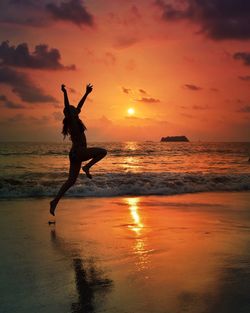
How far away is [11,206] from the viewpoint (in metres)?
11.5

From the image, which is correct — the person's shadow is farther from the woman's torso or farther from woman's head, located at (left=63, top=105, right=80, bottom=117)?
woman's head, located at (left=63, top=105, right=80, bottom=117)

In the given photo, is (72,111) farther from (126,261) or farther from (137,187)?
(137,187)

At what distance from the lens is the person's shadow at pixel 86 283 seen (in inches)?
162

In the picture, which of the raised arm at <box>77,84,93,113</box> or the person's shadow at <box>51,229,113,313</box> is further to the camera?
the raised arm at <box>77,84,93,113</box>

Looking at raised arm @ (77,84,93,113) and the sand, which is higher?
raised arm @ (77,84,93,113)

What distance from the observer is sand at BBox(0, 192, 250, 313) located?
421 cm

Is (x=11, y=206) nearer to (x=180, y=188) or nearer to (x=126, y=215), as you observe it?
(x=126, y=215)

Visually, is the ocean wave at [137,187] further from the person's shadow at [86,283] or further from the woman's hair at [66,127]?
the person's shadow at [86,283]

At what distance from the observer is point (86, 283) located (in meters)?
4.82

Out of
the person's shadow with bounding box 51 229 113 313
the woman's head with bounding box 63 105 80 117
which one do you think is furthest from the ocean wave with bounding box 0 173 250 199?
the person's shadow with bounding box 51 229 113 313

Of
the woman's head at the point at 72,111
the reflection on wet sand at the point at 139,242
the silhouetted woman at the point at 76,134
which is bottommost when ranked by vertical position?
the reflection on wet sand at the point at 139,242

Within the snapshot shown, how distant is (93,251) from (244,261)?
2.13 meters

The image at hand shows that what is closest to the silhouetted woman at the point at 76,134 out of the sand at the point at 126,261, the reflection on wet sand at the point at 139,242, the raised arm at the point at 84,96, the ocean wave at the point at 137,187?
the raised arm at the point at 84,96

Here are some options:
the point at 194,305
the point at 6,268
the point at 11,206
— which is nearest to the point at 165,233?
the point at 6,268
